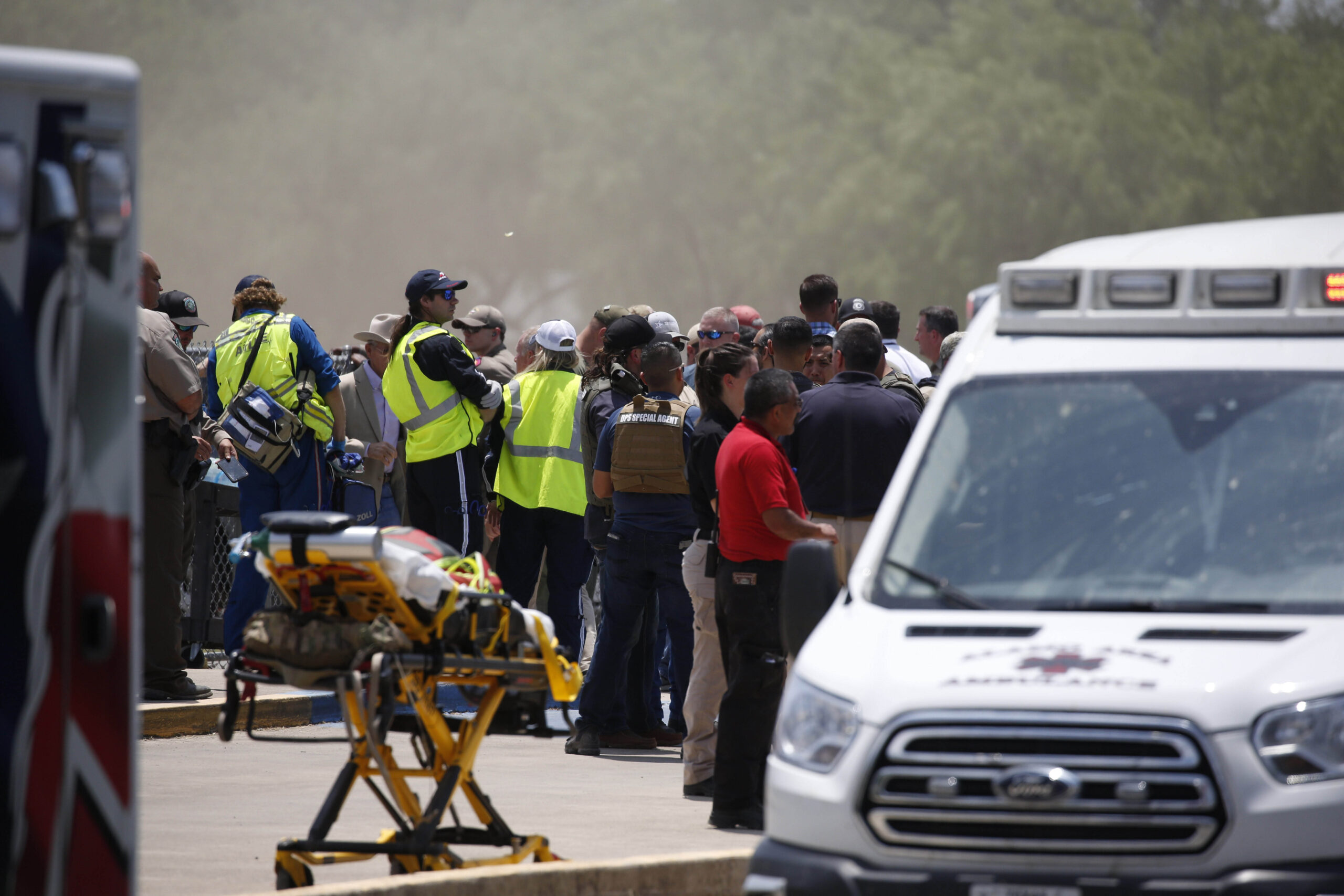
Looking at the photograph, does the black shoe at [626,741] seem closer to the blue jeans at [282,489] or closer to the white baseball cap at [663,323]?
the blue jeans at [282,489]

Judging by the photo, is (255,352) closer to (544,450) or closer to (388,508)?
(544,450)

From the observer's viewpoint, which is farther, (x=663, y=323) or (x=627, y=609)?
(x=663, y=323)

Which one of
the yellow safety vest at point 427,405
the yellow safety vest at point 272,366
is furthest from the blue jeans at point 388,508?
the yellow safety vest at point 272,366

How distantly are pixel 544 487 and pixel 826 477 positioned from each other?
2428 mm

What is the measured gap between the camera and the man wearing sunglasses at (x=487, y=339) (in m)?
14.2

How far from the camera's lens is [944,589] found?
5.83 m

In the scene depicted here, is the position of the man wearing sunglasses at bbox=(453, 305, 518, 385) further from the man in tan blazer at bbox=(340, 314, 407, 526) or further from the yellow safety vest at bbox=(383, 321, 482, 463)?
the yellow safety vest at bbox=(383, 321, 482, 463)

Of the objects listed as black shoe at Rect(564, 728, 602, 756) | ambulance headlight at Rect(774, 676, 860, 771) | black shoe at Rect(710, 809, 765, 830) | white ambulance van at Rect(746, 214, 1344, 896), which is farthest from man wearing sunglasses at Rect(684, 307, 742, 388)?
ambulance headlight at Rect(774, 676, 860, 771)

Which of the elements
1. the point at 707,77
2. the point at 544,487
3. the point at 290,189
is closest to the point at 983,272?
the point at 707,77

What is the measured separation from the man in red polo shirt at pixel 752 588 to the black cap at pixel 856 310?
4395mm

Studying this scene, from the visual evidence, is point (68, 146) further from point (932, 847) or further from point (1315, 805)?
point (1315, 805)

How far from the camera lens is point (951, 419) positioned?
6309mm

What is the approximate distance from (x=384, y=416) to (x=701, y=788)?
19.6ft

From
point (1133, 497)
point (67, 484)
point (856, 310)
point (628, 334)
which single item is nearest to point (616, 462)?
point (628, 334)
